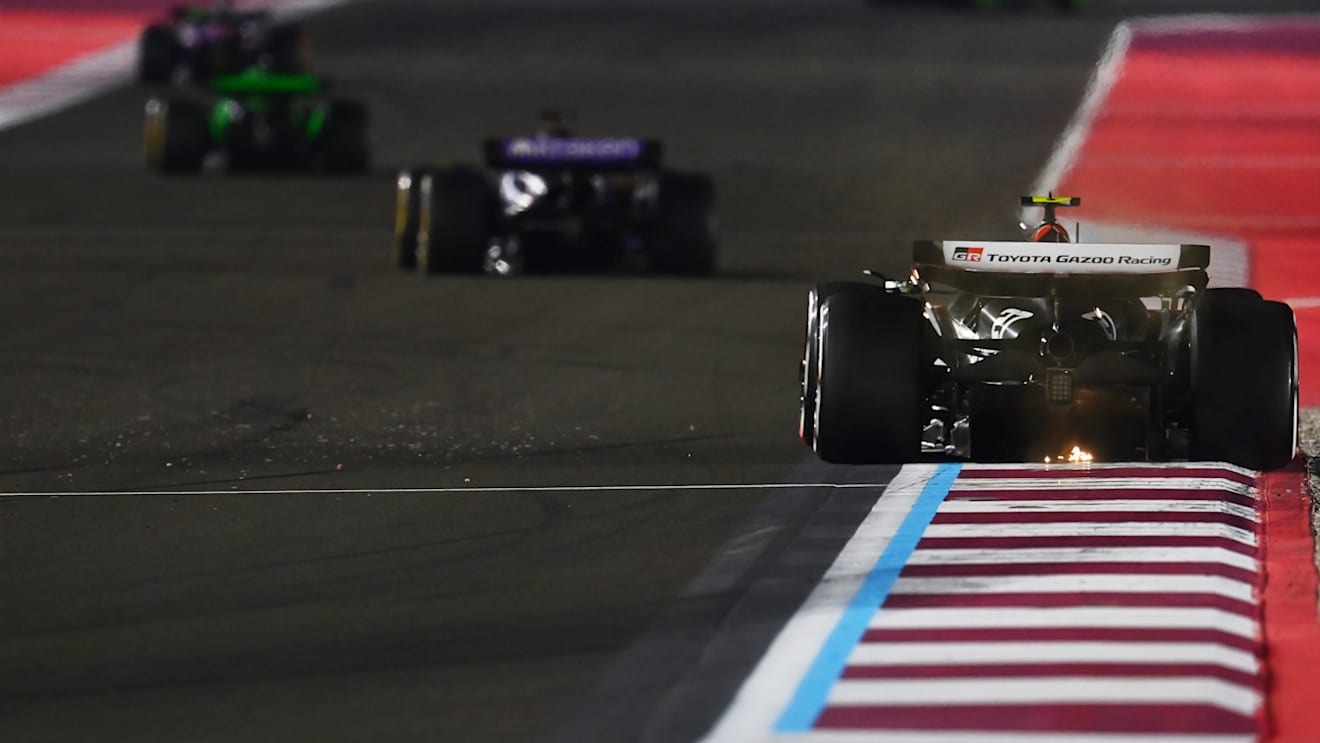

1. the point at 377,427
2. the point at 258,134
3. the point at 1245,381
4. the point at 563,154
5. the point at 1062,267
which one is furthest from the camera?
the point at 258,134

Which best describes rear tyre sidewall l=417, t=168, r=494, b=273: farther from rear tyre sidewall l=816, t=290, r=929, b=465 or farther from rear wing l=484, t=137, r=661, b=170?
rear tyre sidewall l=816, t=290, r=929, b=465

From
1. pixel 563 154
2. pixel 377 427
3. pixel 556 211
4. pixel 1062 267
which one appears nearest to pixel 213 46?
pixel 556 211

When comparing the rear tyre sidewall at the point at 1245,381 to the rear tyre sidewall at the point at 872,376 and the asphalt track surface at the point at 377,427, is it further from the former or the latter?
the asphalt track surface at the point at 377,427

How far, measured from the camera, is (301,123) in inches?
1096

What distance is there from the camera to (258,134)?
27719 millimetres

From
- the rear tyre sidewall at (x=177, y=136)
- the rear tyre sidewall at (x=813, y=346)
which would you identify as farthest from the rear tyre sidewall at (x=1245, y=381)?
the rear tyre sidewall at (x=177, y=136)

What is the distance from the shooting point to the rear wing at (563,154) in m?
18.8

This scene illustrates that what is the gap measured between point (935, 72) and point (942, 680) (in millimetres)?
30821

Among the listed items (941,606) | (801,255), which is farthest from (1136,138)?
(941,606)

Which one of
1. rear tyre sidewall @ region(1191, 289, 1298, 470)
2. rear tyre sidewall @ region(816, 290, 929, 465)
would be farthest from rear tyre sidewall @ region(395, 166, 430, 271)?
rear tyre sidewall @ region(1191, 289, 1298, 470)

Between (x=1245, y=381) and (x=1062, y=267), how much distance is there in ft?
2.92

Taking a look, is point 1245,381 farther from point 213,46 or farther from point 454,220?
point 213,46

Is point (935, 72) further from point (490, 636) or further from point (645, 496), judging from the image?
point (490, 636)

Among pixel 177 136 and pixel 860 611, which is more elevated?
pixel 177 136
